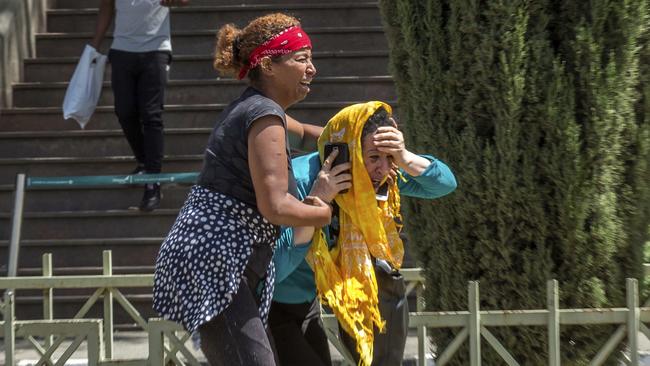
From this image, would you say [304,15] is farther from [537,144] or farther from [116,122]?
[537,144]

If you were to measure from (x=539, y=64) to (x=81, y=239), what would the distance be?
4961 mm

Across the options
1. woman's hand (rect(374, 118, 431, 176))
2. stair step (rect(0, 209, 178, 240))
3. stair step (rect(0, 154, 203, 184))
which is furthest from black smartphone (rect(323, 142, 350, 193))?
stair step (rect(0, 154, 203, 184))

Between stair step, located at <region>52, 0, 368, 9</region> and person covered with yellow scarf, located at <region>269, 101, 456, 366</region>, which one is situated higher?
stair step, located at <region>52, 0, 368, 9</region>

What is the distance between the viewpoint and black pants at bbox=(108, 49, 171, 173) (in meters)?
8.80

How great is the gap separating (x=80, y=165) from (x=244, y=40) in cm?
588

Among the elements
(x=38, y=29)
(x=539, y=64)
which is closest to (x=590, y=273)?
(x=539, y=64)

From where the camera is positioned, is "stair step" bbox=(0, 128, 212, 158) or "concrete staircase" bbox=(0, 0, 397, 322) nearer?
"concrete staircase" bbox=(0, 0, 397, 322)

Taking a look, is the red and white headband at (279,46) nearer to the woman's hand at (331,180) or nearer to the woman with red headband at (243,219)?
the woman with red headband at (243,219)

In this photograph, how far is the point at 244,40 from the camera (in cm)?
393

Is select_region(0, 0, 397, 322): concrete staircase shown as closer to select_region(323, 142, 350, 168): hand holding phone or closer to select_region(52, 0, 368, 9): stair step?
select_region(52, 0, 368, 9): stair step

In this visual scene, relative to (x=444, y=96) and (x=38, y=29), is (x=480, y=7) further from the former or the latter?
(x=38, y=29)

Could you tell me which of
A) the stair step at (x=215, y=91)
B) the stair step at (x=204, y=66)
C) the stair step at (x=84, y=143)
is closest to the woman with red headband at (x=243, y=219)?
the stair step at (x=84, y=143)

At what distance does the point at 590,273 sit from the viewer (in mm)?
5133

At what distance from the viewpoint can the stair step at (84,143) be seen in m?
9.61
